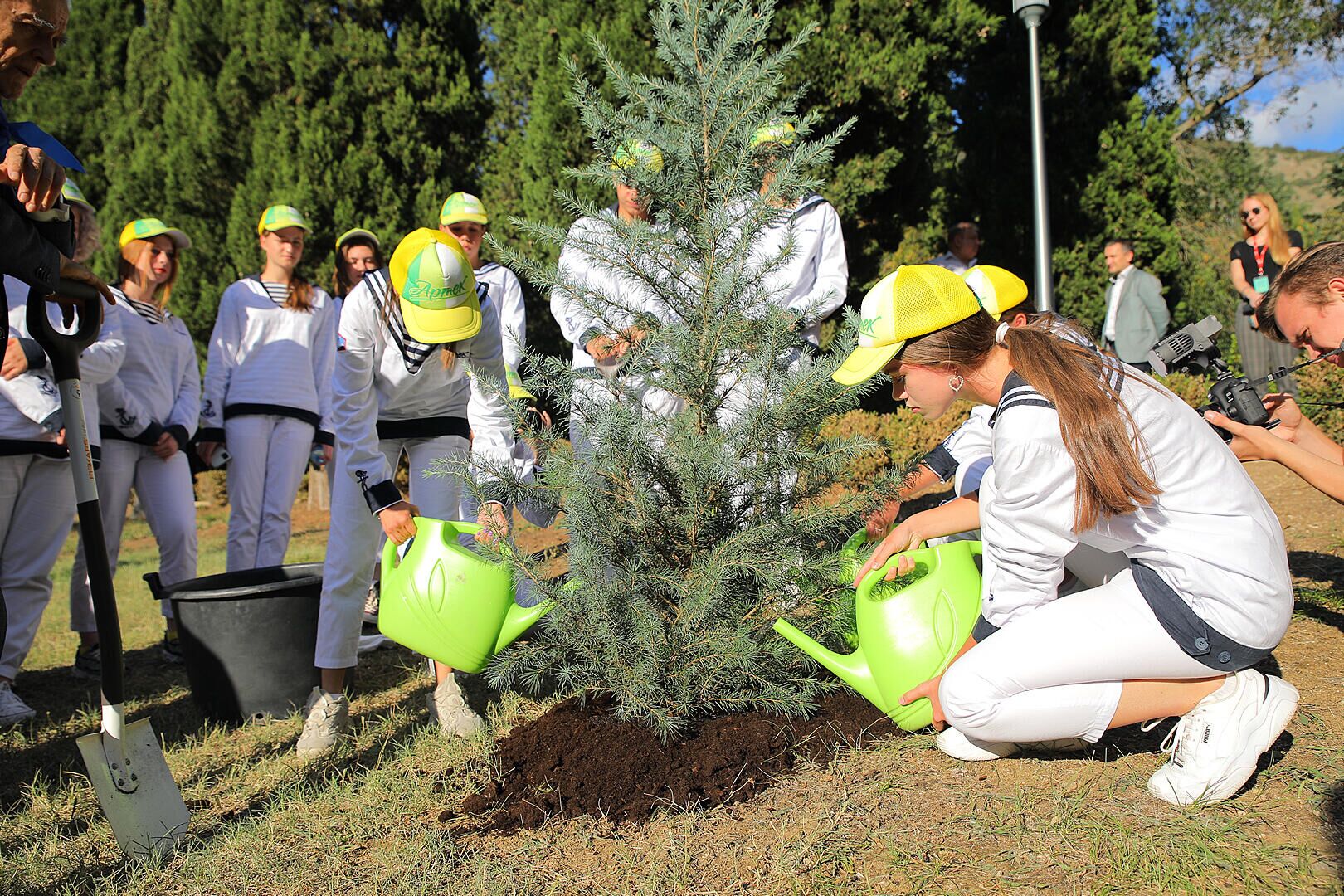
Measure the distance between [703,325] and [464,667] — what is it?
1.29 m

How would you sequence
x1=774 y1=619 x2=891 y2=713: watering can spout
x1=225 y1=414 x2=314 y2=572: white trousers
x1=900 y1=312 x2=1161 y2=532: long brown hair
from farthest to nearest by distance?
x1=225 y1=414 x2=314 y2=572: white trousers
x1=774 y1=619 x2=891 y2=713: watering can spout
x1=900 y1=312 x2=1161 y2=532: long brown hair

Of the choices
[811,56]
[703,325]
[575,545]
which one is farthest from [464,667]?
[811,56]

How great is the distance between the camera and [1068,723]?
2361 millimetres

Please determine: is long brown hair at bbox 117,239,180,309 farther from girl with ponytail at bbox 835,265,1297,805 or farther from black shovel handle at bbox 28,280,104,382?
girl with ponytail at bbox 835,265,1297,805

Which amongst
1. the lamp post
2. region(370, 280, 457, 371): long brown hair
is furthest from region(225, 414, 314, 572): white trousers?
the lamp post

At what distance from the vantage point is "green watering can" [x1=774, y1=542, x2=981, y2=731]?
2.56 m

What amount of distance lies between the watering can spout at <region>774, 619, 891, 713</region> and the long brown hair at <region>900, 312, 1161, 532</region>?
2.41ft

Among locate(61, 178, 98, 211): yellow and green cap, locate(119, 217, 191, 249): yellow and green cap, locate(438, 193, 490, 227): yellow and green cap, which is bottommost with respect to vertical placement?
locate(438, 193, 490, 227): yellow and green cap

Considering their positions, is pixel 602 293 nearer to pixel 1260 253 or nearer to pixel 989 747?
pixel 989 747

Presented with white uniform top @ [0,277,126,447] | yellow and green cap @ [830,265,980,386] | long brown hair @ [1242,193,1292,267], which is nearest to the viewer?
yellow and green cap @ [830,265,980,386]

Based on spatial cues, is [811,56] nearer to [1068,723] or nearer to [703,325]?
[703,325]

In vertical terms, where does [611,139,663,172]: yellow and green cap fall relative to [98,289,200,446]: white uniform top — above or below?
above

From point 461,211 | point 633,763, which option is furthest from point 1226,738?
point 461,211

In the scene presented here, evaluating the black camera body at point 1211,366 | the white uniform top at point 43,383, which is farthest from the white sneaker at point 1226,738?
the white uniform top at point 43,383
